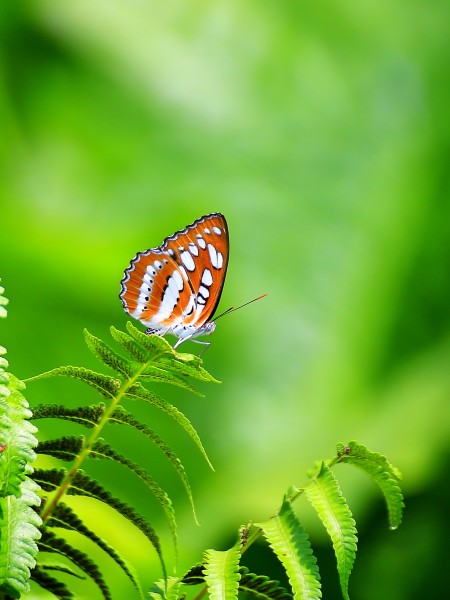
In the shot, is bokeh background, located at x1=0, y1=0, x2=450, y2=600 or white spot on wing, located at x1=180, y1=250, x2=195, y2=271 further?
bokeh background, located at x1=0, y1=0, x2=450, y2=600

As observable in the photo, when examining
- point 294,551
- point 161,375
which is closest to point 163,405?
point 161,375

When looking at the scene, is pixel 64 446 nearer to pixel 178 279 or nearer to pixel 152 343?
pixel 152 343

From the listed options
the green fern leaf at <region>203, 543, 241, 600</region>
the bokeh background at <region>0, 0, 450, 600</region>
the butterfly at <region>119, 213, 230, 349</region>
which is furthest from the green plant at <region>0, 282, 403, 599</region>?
the bokeh background at <region>0, 0, 450, 600</region>

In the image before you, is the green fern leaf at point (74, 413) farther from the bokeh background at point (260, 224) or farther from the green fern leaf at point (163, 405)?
the bokeh background at point (260, 224)

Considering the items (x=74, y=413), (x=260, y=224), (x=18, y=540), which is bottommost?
(x=18, y=540)

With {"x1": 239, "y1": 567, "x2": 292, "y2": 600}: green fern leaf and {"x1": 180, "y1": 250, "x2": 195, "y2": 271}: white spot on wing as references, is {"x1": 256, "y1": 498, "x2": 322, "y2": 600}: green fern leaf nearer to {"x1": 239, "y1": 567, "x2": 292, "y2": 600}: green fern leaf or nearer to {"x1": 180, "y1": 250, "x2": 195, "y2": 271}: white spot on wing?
{"x1": 239, "y1": 567, "x2": 292, "y2": 600}: green fern leaf
